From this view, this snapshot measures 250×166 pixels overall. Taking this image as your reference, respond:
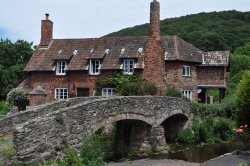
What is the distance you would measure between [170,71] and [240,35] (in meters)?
53.9

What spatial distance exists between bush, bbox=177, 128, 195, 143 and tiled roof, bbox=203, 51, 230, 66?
11.2 m

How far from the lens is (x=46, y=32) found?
35.1 m

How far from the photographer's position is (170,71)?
31.9 metres

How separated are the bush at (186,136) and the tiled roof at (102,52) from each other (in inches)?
Answer: 298

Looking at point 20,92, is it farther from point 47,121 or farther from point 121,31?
point 121,31

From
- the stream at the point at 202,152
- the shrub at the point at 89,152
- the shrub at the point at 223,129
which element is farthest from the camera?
the shrub at the point at 223,129

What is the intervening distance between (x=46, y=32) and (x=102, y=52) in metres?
6.37

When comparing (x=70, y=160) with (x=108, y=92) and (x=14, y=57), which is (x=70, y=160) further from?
(x=14, y=57)

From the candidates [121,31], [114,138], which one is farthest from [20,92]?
[121,31]

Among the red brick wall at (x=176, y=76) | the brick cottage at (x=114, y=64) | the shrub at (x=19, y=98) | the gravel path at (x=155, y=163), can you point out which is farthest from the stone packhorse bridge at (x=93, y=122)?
the shrub at (x=19, y=98)

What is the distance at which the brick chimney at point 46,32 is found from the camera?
34.3 m

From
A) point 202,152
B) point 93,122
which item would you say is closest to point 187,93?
point 202,152

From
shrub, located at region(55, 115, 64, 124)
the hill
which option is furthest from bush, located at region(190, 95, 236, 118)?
the hill

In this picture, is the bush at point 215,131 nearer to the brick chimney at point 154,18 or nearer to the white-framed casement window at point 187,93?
the white-framed casement window at point 187,93
